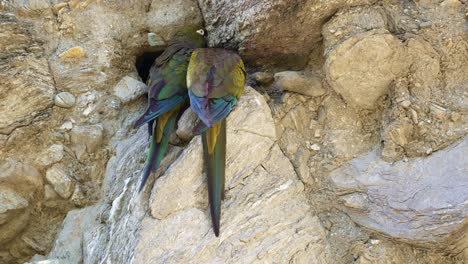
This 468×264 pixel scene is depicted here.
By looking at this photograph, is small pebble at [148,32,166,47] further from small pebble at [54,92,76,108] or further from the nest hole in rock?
small pebble at [54,92,76,108]

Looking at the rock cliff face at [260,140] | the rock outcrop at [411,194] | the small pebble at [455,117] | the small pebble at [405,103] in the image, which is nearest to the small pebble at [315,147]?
the rock cliff face at [260,140]

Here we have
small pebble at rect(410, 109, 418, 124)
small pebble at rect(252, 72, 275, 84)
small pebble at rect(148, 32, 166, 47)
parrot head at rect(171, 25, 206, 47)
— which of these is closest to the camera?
small pebble at rect(410, 109, 418, 124)

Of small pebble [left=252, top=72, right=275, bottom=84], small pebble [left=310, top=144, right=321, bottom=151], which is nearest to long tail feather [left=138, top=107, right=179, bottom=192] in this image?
small pebble [left=252, top=72, right=275, bottom=84]

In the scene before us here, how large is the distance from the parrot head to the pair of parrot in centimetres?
14

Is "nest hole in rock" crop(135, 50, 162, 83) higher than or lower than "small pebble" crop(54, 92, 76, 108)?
lower

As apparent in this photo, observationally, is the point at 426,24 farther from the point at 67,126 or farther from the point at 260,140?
the point at 67,126

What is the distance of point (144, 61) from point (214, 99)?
108 centimetres

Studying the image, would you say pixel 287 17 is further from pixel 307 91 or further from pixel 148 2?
pixel 148 2

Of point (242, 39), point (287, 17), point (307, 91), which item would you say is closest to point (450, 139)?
point (307, 91)

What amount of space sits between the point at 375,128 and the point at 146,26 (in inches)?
60.7

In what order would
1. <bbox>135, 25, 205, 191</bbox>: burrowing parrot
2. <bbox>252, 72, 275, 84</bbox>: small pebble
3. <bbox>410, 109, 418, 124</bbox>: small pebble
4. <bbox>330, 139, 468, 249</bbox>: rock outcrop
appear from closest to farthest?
<bbox>330, 139, 468, 249</bbox>: rock outcrop → <bbox>410, 109, 418, 124</bbox>: small pebble → <bbox>135, 25, 205, 191</bbox>: burrowing parrot → <bbox>252, 72, 275, 84</bbox>: small pebble

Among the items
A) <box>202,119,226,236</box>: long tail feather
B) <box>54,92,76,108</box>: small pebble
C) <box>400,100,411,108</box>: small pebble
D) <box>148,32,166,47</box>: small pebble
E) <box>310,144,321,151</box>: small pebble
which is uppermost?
<box>54,92,76,108</box>: small pebble

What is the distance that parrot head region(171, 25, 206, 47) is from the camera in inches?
113

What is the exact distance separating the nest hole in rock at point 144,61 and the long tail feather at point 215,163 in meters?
1.08
